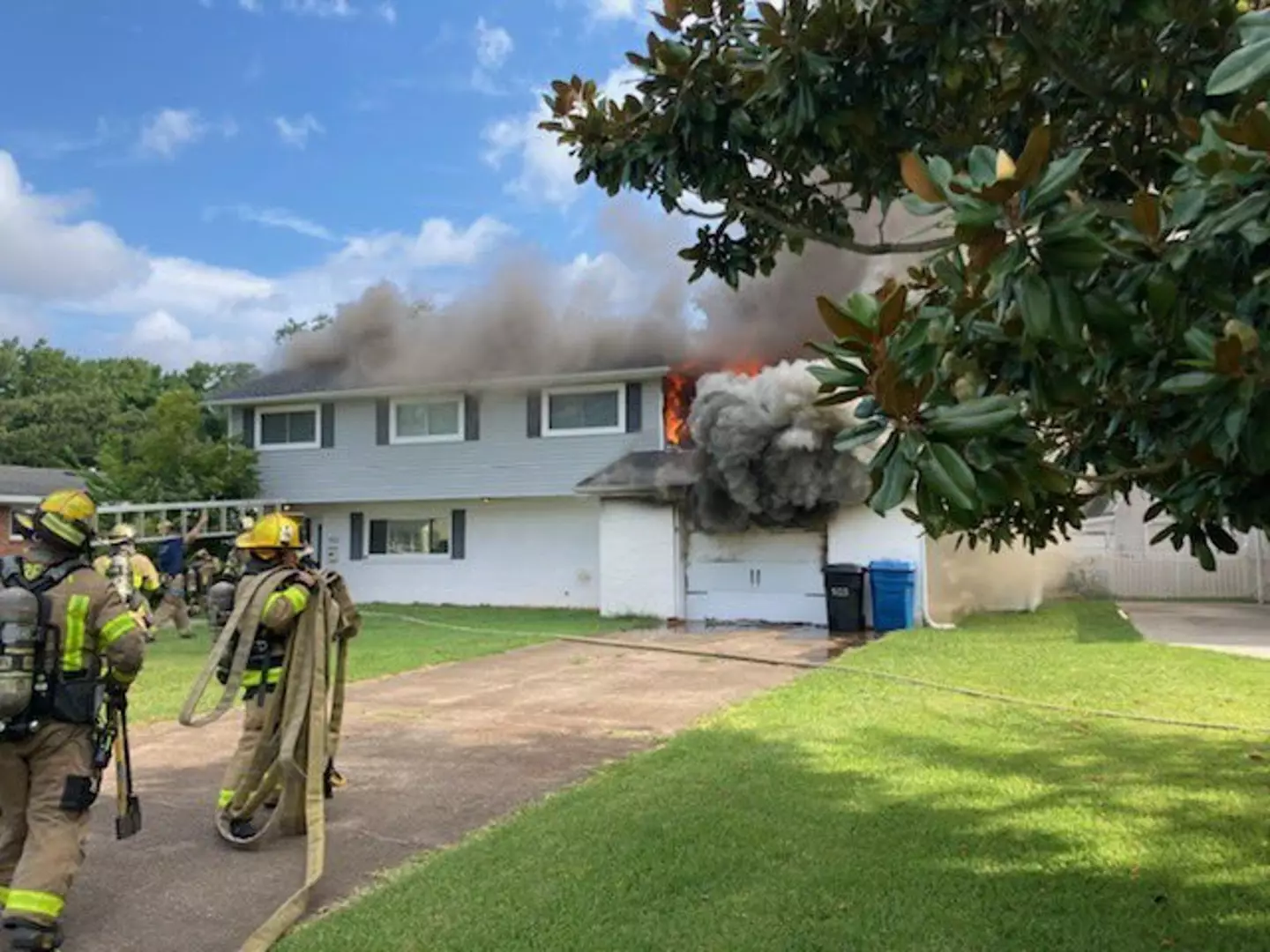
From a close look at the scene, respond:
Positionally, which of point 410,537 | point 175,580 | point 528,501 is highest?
point 528,501

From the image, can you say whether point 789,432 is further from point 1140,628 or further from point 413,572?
point 413,572

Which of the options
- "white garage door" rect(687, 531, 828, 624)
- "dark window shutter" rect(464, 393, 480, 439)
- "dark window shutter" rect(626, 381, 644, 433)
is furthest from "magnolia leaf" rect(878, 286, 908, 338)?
"dark window shutter" rect(464, 393, 480, 439)

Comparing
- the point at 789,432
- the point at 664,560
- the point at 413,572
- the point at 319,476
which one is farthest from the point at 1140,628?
the point at 319,476

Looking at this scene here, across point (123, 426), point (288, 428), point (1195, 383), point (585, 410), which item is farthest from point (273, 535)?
point (123, 426)

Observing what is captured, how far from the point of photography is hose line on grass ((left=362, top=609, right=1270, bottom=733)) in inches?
283

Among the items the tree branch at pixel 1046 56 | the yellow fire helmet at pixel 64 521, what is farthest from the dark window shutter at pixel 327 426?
the tree branch at pixel 1046 56

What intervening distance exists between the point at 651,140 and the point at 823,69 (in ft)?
3.31

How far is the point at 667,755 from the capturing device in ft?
21.1

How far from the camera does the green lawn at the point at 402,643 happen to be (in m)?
9.31

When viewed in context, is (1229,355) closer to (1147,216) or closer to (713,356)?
(1147,216)

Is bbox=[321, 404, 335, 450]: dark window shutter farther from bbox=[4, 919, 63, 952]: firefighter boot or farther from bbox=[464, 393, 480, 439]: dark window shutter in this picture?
bbox=[4, 919, 63, 952]: firefighter boot

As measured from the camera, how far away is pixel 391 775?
6.20m

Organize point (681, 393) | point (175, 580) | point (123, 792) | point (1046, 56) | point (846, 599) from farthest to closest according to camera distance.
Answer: point (681, 393), point (846, 599), point (175, 580), point (123, 792), point (1046, 56)

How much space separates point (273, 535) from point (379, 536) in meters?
15.4
